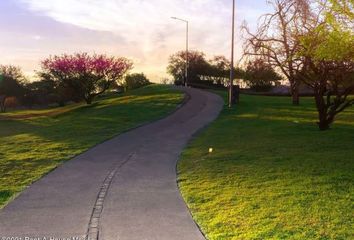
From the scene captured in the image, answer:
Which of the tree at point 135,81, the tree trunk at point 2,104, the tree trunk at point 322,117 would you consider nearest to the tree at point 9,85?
the tree trunk at point 2,104

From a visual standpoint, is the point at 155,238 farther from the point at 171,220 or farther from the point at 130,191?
the point at 130,191

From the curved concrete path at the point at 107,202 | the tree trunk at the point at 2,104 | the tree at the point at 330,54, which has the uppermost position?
the tree at the point at 330,54

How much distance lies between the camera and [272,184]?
9414mm

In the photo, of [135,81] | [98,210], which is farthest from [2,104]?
[98,210]

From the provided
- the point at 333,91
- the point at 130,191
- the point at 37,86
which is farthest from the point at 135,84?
the point at 130,191

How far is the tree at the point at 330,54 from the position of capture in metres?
13.4

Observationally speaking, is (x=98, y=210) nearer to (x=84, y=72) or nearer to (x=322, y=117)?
(x=322, y=117)

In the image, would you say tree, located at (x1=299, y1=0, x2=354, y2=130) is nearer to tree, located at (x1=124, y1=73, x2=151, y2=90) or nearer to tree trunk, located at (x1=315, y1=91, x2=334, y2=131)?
tree trunk, located at (x1=315, y1=91, x2=334, y2=131)

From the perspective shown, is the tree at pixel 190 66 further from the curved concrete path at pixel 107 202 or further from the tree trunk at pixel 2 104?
the curved concrete path at pixel 107 202

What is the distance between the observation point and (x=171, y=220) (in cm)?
718

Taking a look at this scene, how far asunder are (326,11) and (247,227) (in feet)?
31.1

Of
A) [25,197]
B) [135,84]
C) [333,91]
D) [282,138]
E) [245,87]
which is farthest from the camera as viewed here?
[135,84]

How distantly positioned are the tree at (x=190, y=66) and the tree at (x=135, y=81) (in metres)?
4.01

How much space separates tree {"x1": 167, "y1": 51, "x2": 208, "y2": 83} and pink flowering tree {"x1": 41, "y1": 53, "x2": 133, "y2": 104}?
64.3ft
